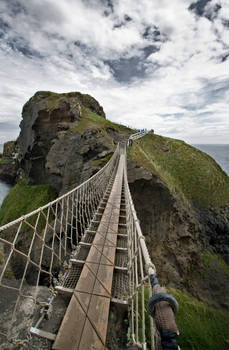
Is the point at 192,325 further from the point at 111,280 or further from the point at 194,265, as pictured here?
the point at 194,265

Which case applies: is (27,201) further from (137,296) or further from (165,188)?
(137,296)

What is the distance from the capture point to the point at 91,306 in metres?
1.76

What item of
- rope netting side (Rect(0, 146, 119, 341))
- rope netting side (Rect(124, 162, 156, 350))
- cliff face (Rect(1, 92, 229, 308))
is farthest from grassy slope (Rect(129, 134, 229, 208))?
rope netting side (Rect(124, 162, 156, 350))

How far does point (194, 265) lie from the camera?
939cm

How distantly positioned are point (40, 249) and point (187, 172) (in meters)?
13.8

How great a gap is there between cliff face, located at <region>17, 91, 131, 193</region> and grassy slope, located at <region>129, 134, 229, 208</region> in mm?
3378

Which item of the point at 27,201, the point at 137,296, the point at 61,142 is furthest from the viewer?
the point at 27,201

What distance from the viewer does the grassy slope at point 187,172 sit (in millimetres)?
12805

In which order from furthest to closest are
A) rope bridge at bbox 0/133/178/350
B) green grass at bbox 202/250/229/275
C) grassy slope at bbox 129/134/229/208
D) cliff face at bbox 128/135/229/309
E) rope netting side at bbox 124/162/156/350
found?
grassy slope at bbox 129/134/229/208 < green grass at bbox 202/250/229/275 < cliff face at bbox 128/135/229/309 < rope netting side at bbox 124/162/156/350 < rope bridge at bbox 0/133/178/350

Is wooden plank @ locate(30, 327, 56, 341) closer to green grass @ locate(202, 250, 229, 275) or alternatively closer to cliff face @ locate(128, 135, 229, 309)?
cliff face @ locate(128, 135, 229, 309)

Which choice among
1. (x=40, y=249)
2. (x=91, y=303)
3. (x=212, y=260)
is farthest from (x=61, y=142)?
(x=212, y=260)

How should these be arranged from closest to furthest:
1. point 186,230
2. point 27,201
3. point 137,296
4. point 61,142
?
point 137,296
point 186,230
point 61,142
point 27,201

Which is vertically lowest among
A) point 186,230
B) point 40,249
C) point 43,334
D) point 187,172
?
point 40,249

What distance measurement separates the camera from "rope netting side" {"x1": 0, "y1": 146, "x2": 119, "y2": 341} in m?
1.83
